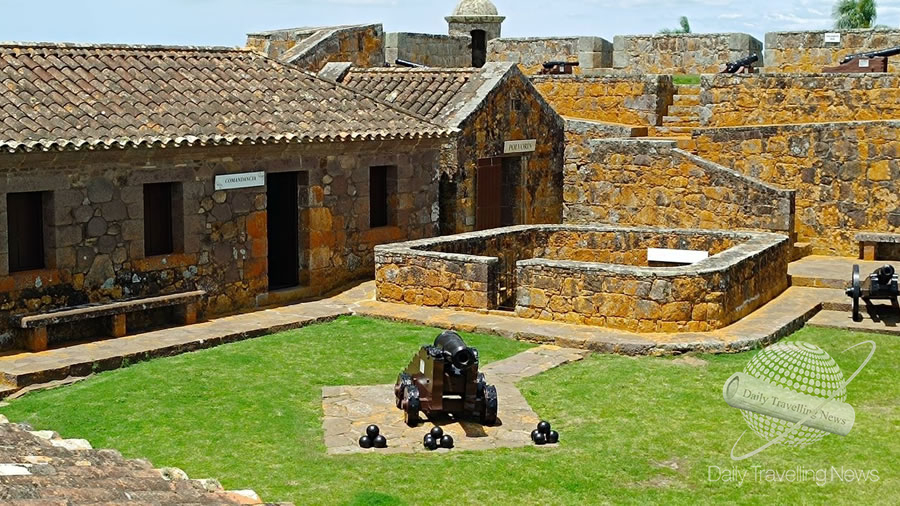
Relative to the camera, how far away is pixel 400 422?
38.0 feet

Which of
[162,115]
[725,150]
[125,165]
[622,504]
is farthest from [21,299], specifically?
[725,150]

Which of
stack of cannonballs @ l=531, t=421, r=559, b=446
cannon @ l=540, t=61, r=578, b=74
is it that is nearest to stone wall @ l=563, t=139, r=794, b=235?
cannon @ l=540, t=61, r=578, b=74

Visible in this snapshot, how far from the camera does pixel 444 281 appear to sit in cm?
1633

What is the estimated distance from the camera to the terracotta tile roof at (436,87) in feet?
69.5

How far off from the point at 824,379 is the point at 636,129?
12549 mm

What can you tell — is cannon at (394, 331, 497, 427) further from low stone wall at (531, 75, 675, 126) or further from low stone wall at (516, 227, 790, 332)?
low stone wall at (531, 75, 675, 126)

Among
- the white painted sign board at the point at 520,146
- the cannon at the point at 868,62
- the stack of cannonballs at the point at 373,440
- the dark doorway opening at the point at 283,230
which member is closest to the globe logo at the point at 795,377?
the stack of cannonballs at the point at 373,440

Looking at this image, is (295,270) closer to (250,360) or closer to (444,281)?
(444,281)

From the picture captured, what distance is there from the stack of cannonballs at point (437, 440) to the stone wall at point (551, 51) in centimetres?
2053

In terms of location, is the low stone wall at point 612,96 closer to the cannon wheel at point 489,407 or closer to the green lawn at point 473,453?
the green lawn at point 473,453

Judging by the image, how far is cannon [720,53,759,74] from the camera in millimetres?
27781

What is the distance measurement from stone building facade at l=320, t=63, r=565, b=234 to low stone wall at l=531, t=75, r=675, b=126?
123 inches

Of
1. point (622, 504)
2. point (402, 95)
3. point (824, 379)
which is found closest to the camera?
point (622, 504)

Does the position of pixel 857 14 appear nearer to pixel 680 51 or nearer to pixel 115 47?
pixel 680 51
